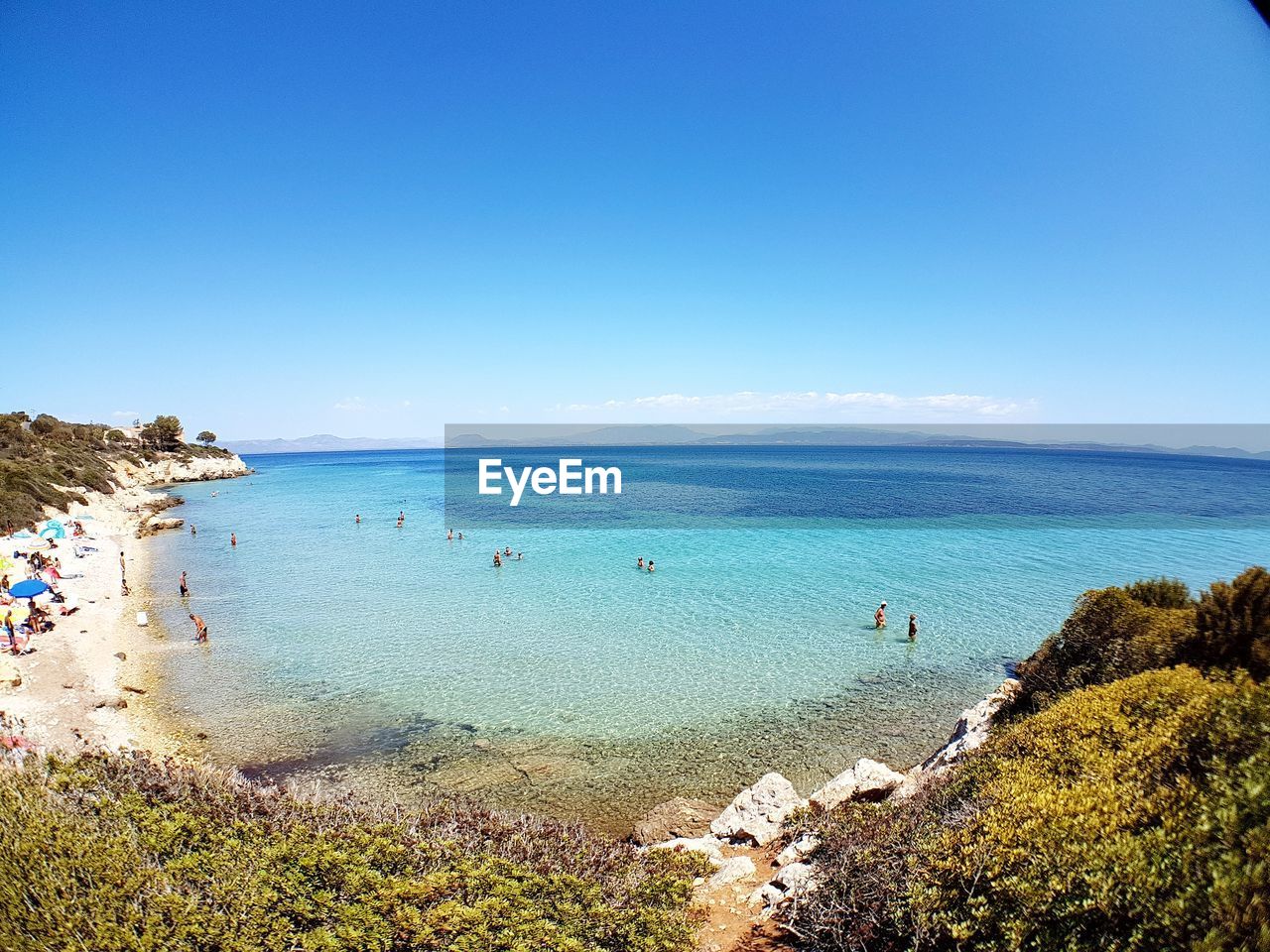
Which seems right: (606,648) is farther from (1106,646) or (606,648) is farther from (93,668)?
(93,668)

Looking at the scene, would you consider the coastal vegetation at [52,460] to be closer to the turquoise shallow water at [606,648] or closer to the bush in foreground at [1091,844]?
the turquoise shallow water at [606,648]

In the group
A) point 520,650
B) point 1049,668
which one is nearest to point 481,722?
point 520,650

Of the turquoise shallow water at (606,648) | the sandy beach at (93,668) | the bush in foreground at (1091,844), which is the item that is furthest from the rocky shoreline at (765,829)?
the sandy beach at (93,668)

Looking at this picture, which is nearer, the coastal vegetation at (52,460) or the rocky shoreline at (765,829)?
the rocky shoreline at (765,829)

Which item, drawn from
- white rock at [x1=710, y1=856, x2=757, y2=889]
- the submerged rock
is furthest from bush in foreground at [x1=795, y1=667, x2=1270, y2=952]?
the submerged rock

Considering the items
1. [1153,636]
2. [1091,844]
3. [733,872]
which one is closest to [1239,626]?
[1153,636]

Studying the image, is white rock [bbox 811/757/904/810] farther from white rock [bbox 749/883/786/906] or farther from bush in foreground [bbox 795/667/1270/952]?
bush in foreground [bbox 795/667/1270/952]
